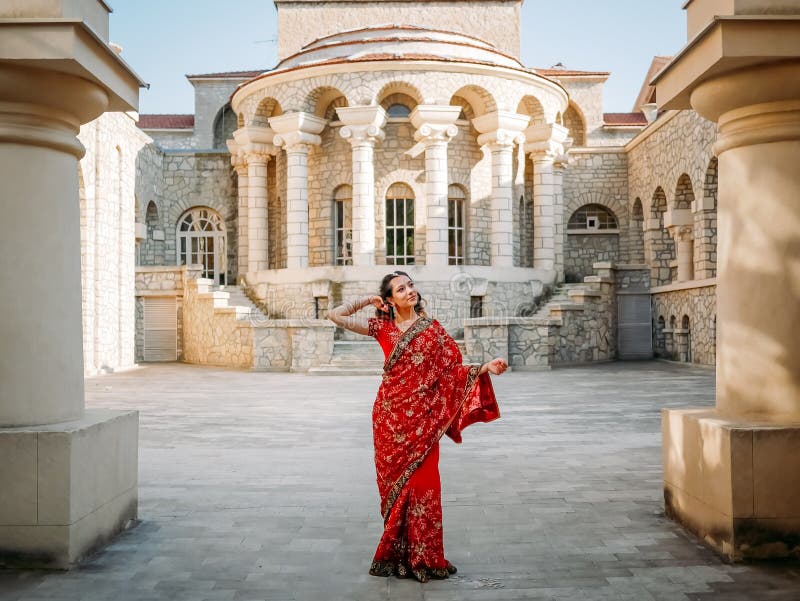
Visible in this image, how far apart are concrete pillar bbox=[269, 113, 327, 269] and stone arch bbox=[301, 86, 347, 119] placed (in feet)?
1.13

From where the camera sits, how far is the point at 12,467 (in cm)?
433

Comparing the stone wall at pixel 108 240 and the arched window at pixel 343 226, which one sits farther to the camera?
the arched window at pixel 343 226

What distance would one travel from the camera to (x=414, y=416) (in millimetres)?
4371

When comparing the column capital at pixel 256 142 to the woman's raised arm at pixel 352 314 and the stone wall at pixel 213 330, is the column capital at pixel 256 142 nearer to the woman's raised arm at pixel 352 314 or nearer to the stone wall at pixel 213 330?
the stone wall at pixel 213 330

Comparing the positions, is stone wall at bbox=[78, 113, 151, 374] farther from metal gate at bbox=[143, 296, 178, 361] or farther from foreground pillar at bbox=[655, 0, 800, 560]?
foreground pillar at bbox=[655, 0, 800, 560]

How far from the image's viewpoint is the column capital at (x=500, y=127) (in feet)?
70.3

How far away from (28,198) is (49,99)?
58 cm

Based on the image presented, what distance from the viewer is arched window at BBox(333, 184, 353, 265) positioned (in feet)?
76.2

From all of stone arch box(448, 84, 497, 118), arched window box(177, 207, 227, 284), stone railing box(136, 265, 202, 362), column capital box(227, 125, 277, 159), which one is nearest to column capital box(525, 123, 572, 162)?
stone arch box(448, 84, 497, 118)

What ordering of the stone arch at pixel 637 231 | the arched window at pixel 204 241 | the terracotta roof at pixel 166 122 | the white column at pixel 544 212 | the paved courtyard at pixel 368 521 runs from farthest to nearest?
1. the terracotta roof at pixel 166 122
2. the arched window at pixel 204 241
3. the stone arch at pixel 637 231
4. the white column at pixel 544 212
5. the paved courtyard at pixel 368 521

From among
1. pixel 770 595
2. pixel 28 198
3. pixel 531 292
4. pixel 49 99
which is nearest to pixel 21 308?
pixel 28 198

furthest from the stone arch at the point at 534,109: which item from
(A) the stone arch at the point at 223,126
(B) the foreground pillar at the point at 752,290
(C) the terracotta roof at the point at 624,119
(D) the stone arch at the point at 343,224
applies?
(B) the foreground pillar at the point at 752,290

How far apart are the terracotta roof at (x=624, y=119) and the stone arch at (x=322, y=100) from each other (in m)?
13.3

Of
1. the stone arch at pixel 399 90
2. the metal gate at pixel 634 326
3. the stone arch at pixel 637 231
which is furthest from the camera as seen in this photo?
the stone arch at pixel 637 231
